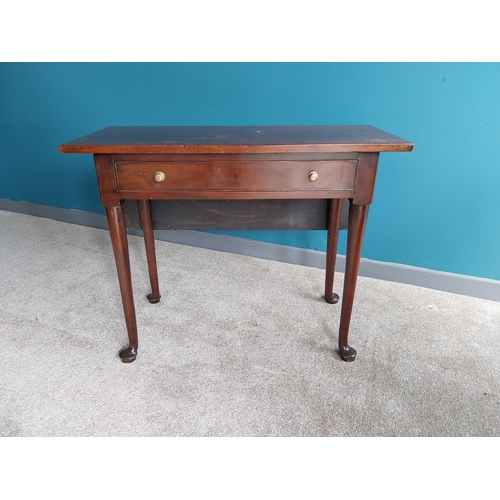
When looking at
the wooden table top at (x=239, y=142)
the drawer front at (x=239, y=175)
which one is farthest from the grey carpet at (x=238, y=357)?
the wooden table top at (x=239, y=142)

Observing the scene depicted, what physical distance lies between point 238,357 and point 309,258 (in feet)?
2.61

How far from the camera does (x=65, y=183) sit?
7.93 feet

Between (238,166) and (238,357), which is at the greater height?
(238,166)

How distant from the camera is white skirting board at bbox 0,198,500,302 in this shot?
65.8 inches

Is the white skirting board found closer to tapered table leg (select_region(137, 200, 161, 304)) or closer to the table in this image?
tapered table leg (select_region(137, 200, 161, 304))

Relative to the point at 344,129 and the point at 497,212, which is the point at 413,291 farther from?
the point at 344,129

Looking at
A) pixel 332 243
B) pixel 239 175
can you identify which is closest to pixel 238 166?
pixel 239 175

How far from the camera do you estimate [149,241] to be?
1.50 m

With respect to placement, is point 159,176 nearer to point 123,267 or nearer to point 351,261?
point 123,267

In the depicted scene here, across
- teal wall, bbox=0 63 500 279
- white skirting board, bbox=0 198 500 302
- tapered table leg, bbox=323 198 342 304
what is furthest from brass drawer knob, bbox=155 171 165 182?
white skirting board, bbox=0 198 500 302

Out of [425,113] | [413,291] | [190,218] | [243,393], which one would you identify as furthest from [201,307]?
[425,113]

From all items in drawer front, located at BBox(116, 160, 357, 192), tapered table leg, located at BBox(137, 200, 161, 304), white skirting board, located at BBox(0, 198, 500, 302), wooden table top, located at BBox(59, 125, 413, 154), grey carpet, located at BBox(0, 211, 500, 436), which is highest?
wooden table top, located at BBox(59, 125, 413, 154)

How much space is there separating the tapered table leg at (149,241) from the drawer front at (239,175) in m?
0.40

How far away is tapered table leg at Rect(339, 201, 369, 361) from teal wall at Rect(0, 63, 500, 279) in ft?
2.15
